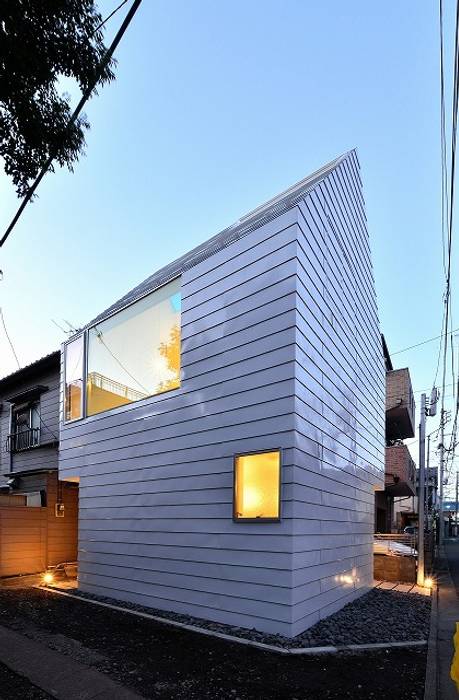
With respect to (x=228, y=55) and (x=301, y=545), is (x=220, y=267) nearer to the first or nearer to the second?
(x=228, y=55)

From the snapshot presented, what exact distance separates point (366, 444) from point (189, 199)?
327 inches

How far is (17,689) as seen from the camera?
507 centimetres

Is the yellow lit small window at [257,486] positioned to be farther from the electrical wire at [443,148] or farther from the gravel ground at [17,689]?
the electrical wire at [443,148]

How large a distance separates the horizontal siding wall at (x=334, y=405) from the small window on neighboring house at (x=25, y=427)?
10.5 m

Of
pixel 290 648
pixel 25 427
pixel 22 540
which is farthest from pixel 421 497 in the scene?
pixel 25 427

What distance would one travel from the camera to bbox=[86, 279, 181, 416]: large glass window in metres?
9.41

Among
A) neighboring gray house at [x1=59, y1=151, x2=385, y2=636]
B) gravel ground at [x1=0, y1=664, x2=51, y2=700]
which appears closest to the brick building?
neighboring gray house at [x1=59, y1=151, x2=385, y2=636]

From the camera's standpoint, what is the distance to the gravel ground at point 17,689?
16.0ft

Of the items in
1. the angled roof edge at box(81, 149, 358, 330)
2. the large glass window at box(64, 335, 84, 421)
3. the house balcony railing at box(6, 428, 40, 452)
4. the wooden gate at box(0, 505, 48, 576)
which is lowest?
the wooden gate at box(0, 505, 48, 576)

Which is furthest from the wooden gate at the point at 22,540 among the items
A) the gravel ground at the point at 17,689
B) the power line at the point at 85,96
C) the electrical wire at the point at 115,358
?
→ the power line at the point at 85,96

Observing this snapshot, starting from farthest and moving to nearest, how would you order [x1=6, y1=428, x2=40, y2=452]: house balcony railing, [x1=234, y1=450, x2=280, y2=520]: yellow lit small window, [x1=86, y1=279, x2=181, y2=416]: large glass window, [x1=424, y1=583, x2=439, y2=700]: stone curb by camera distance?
[x1=6, y1=428, x2=40, y2=452]: house balcony railing → [x1=86, y1=279, x2=181, y2=416]: large glass window → [x1=234, y1=450, x2=280, y2=520]: yellow lit small window → [x1=424, y1=583, x2=439, y2=700]: stone curb

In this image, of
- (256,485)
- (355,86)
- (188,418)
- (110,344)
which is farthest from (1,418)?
(355,86)

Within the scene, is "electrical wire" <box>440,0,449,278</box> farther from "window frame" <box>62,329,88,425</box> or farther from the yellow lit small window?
"window frame" <box>62,329,88,425</box>

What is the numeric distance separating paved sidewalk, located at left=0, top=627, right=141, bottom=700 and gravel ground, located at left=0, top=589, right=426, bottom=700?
14 centimetres
